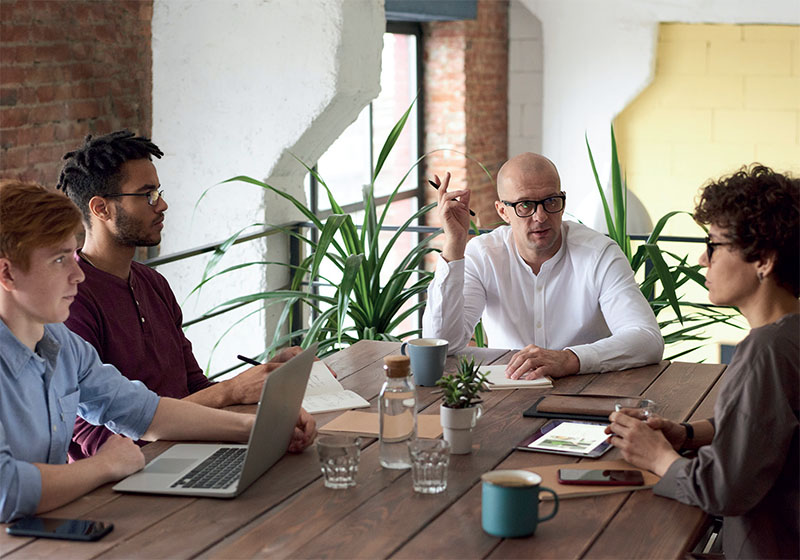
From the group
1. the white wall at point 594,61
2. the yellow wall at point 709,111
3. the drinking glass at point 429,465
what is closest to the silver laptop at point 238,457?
the drinking glass at point 429,465

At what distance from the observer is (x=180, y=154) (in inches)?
170

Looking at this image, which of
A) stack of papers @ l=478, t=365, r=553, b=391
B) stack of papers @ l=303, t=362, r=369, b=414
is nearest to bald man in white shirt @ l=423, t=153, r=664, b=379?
stack of papers @ l=478, t=365, r=553, b=391

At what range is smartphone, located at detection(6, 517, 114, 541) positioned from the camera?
4.89 ft

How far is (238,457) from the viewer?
184 cm

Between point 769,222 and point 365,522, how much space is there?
82cm

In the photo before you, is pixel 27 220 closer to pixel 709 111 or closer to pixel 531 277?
pixel 531 277

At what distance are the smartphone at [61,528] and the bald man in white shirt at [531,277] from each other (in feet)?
4.68

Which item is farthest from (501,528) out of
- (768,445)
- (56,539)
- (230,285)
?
(230,285)

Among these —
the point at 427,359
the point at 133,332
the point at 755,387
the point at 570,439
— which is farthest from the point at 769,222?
the point at 133,332

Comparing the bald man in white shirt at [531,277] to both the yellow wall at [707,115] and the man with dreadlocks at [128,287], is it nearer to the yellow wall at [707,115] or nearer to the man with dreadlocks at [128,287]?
the man with dreadlocks at [128,287]

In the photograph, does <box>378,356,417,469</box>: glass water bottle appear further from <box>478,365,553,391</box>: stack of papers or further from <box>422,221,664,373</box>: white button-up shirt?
<box>422,221,664,373</box>: white button-up shirt

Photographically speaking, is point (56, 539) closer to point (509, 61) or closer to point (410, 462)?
point (410, 462)

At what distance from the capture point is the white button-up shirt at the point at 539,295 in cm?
281

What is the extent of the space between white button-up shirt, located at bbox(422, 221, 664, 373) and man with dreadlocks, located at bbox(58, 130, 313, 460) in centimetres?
59
